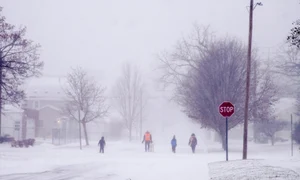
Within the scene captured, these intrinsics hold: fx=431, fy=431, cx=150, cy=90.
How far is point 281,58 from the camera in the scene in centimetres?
5034

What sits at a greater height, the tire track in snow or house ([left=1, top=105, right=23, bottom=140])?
house ([left=1, top=105, right=23, bottom=140])

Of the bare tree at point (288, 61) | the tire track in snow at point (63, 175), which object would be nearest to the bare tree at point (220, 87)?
the bare tree at point (288, 61)

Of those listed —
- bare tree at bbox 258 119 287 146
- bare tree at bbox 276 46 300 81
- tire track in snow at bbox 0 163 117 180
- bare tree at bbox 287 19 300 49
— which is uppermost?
bare tree at bbox 276 46 300 81

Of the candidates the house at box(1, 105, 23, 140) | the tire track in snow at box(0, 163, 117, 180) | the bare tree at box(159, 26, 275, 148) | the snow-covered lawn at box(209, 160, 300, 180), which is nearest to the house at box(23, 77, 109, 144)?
the house at box(1, 105, 23, 140)

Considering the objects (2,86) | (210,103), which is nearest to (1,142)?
(2,86)

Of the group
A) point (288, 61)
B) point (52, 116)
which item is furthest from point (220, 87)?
point (52, 116)

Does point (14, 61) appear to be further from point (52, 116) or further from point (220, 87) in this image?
point (52, 116)

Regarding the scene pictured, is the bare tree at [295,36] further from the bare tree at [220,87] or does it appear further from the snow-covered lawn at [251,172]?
the bare tree at [220,87]

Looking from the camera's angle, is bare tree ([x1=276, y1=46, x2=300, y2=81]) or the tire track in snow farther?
bare tree ([x1=276, y1=46, x2=300, y2=81])

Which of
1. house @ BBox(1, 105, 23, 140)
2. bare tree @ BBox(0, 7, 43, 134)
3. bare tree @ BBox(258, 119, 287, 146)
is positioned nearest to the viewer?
bare tree @ BBox(0, 7, 43, 134)

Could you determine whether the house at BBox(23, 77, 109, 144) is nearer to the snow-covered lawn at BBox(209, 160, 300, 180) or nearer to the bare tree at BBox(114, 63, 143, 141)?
the bare tree at BBox(114, 63, 143, 141)

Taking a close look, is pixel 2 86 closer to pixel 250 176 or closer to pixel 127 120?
pixel 250 176

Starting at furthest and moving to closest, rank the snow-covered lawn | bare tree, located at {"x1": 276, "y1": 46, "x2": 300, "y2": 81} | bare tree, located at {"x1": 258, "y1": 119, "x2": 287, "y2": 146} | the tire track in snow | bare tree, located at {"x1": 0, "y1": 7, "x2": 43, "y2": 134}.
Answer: bare tree, located at {"x1": 258, "y1": 119, "x2": 287, "y2": 146} → bare tree, located at {"x1": 276, "y1": 46, "x2": 300, "y2": 81} → bare tree, located at {"x1": 0, "y1": 7, "x2": 43, "y2": 134} → the tire track in snow → the snow-covered lawn

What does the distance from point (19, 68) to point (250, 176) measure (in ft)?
59.3
